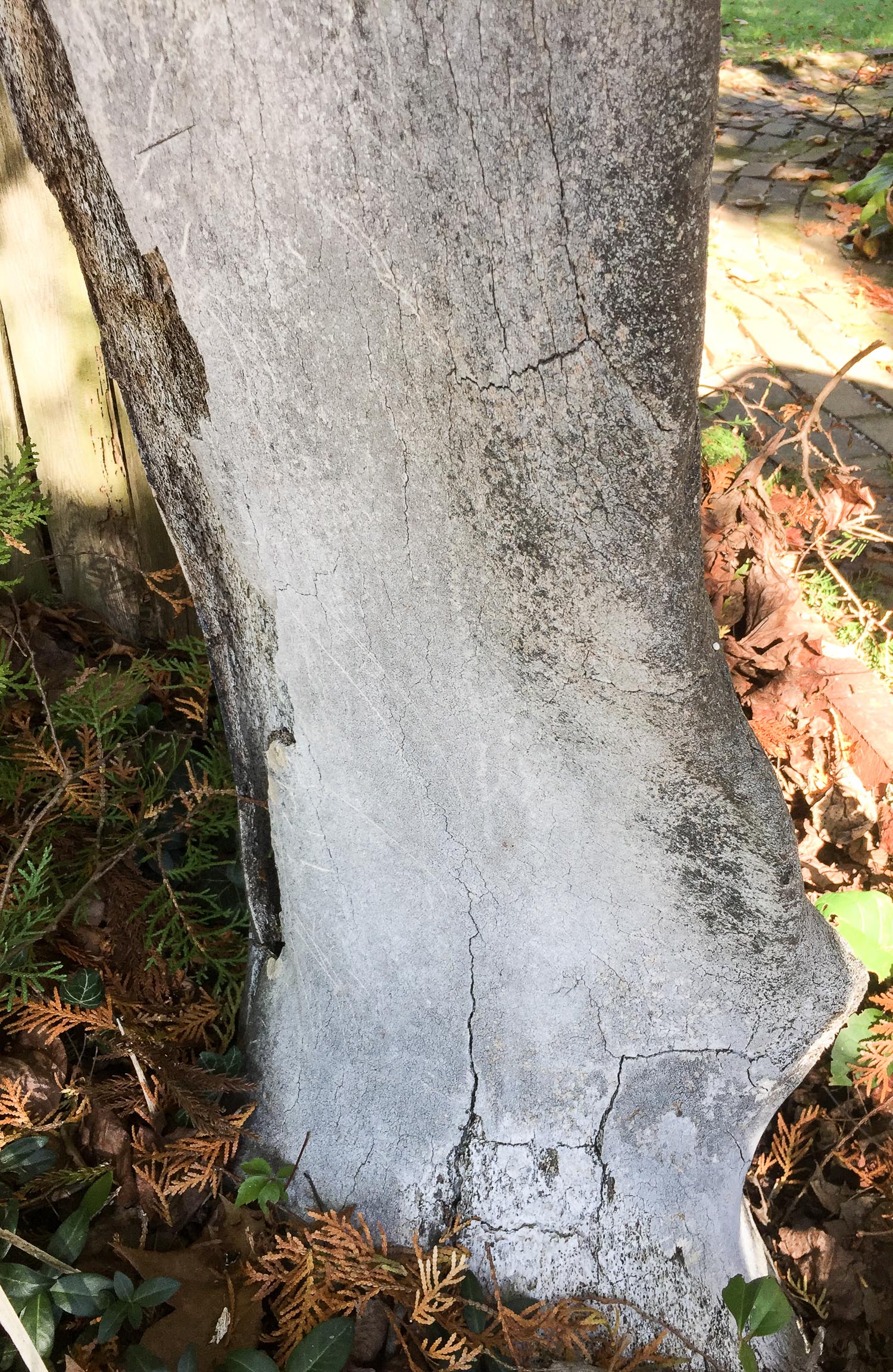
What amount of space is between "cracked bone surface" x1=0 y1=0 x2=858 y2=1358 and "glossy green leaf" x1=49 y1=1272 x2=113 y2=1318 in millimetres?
362

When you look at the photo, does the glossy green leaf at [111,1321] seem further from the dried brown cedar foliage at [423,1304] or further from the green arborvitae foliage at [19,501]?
the green arborvitae foliage at [19,501]

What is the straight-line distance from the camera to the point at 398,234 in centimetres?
99

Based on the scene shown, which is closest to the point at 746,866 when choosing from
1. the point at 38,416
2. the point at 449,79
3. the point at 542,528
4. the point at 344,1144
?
the point at 542,528

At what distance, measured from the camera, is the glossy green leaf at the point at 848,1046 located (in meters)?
2.21

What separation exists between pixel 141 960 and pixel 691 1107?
115 cm

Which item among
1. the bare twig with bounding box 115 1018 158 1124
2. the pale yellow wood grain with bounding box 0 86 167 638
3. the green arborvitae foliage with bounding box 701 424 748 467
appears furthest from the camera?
the green arborvitae foliage with bounding box 701 424 748 467

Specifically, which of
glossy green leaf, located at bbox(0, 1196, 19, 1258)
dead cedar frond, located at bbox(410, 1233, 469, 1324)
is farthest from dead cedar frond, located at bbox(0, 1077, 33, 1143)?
dead cedar frond, located at bbox(410, 1233, 469, 1324)

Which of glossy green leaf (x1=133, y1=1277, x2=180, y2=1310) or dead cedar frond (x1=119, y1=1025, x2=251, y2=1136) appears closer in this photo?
glossy green leaf (x1=133, y1=1277, x2=180, y2=1310)

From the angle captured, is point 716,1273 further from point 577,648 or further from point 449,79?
point 449,79

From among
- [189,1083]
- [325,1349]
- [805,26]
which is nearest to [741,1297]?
[325,1349]

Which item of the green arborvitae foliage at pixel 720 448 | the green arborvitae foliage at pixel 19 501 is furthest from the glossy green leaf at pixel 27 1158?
the green arborvitae foliage at pixel 720 448

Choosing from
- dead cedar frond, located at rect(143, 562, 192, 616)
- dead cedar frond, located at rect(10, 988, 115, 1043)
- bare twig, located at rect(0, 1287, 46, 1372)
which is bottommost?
dead cedar frond, located at rect(10, 988, 115, 1043)

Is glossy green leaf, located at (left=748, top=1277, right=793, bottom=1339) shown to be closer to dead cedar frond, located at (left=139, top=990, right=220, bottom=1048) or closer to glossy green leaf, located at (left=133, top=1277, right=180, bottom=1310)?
glossy green leaf, located at (left=133, top=1277, right=180, bottom=1310)

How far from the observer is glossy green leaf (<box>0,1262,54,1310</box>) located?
151 cm
